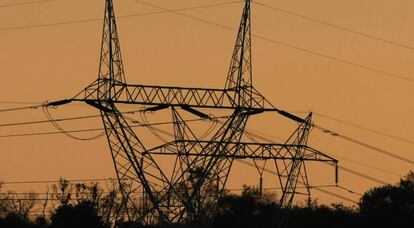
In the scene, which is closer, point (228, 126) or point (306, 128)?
point (228, 126)

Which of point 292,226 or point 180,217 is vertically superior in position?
point 292,226

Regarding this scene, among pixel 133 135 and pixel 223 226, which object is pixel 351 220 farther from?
pixel 133 135

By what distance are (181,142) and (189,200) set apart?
623cm

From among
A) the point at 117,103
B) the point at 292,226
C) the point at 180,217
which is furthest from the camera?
the point at 292,226

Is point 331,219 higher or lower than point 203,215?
higher

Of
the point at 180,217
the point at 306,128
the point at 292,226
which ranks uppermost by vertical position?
the point at 292,226

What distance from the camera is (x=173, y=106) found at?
10812 cm

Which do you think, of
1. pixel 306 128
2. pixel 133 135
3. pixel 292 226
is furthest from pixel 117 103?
pixel 292 226

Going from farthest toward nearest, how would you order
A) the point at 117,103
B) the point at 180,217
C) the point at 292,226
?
the point at 292,226 → the point at 180,217 → the point at 117,103

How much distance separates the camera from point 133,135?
352ft

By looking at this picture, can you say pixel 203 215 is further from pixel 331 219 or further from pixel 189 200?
pixel 331 219

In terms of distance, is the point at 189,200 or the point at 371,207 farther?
the point at 371,207

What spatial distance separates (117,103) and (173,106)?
4.18 m

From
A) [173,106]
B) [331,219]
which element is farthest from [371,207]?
[173,106]
